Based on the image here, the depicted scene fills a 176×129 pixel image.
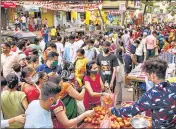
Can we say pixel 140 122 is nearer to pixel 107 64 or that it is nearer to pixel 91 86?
pixel 91 86

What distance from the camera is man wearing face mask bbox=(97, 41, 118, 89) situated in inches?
324

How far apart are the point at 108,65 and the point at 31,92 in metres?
3.53

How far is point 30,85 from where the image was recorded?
5.23 m

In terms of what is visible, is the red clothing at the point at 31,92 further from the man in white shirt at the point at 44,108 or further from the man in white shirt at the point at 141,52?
the man in white shirt at the point at 141,52

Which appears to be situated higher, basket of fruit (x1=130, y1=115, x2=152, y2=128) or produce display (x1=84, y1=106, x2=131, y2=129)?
basket of fruit (x1=130, y1=115, x2=152, y2=128)

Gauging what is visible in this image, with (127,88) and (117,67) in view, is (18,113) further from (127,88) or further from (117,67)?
(127,88)

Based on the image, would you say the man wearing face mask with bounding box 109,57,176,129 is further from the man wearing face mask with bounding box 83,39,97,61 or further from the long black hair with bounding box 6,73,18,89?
the man wearing face mask with bounding box 83,39,97,61

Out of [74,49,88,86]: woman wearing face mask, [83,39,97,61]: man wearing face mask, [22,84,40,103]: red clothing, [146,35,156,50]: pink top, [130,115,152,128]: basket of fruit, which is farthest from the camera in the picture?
[146,35,156,50]: pink top

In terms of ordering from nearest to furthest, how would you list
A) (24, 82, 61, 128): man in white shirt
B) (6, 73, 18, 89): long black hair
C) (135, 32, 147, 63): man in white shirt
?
1. (24, 82, 61, 128): man in white shirt
2. (6, 73, 18, 89): long black hair
3. (135, 32, 147, 63): man in white shirt

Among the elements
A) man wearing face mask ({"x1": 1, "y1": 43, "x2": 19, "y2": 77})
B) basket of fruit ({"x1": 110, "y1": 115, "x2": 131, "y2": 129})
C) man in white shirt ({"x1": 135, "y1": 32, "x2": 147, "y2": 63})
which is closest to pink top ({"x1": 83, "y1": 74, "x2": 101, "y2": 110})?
basket of fruit ({"x1": 110, "y1": 115, "x2": 131, "y2": 129})

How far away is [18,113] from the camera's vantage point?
4730mm

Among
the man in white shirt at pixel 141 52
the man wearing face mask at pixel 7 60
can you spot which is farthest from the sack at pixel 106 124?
the man in white shirt at pixel 141 52

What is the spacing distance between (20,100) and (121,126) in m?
1.52

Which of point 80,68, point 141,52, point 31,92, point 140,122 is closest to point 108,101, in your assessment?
point 140,122
